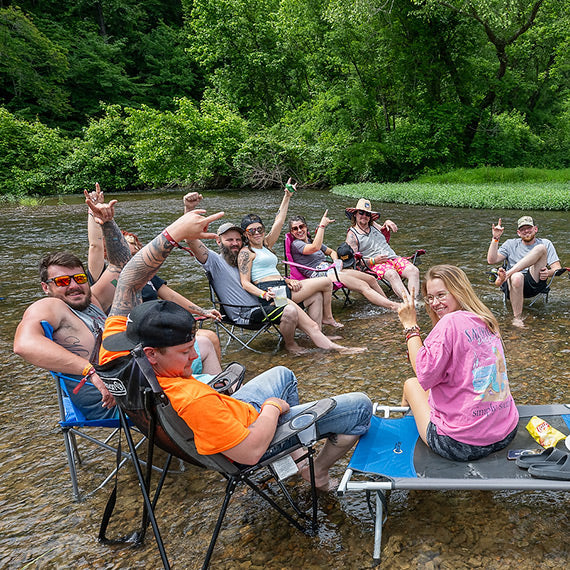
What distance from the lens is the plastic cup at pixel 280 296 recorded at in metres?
4.99

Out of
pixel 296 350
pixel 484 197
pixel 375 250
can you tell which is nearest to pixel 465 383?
pixel 296 350

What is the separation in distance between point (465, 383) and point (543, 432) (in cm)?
62

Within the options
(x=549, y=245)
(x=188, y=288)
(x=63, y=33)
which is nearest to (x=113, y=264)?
(x=188, y=288)

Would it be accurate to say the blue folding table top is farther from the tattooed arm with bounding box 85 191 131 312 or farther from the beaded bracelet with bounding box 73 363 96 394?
the tattooed arm with bounding box 85 191 131 312

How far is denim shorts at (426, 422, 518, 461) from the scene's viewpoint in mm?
2383

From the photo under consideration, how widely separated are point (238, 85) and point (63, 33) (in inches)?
574

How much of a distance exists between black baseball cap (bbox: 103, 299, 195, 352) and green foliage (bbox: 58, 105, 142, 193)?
28.7m

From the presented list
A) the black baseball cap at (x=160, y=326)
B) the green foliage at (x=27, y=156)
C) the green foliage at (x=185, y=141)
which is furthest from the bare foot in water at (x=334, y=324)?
the green foliage at (x=27, y=156)

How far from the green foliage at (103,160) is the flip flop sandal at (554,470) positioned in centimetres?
2942

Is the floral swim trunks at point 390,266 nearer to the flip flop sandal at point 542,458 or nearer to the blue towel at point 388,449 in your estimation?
the blue towel at point 388,449

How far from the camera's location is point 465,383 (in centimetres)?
234

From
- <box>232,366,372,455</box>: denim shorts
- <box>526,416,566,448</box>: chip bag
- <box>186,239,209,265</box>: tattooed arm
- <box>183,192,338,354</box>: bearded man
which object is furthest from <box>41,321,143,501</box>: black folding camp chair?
<box>526,416,566,448</box>: chip bag

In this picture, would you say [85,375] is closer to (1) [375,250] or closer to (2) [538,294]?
→ (1) [375,250]

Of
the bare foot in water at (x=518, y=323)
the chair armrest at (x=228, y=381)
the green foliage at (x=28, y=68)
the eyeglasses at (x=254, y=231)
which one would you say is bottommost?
the bare foot in water at (x=518, y=323)
